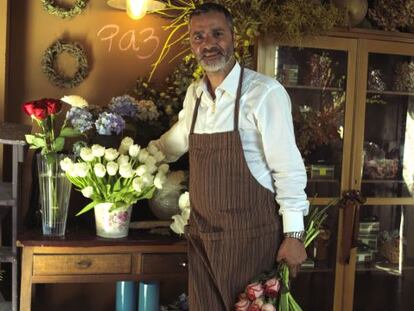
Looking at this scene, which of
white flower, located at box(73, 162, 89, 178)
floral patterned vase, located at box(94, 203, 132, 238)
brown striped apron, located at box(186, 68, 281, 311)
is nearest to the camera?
brown striped apron, located at box(186, 68, 281, 311)

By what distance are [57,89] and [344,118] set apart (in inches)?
55.9

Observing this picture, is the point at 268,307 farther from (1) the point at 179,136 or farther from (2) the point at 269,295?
(1) the point at 179,136

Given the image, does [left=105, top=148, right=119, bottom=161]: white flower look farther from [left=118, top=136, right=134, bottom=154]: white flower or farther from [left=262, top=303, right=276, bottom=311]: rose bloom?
[left=262, top=303, right=276, bottom=311]: rose bloom

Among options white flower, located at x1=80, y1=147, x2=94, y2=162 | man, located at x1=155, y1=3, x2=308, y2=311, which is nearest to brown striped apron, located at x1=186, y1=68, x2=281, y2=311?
man, located at x1=155, y1=3, x2=308, y2=311

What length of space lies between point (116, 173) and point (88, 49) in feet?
3.09

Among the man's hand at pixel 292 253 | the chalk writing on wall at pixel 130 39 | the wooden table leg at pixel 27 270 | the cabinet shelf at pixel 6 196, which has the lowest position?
the wooden table leg at pixel 27 270

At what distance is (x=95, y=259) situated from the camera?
2.01 m

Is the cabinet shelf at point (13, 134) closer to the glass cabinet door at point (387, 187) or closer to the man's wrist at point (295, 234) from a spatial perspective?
the man's wrist at point (295, 234)

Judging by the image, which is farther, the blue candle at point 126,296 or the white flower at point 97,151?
the blue candle at point 126,296

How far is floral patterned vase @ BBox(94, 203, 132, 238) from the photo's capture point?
6.59ft

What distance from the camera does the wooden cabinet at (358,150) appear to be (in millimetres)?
2578

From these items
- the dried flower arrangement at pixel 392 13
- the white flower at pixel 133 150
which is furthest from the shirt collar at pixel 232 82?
the dried flower arrangement at pixel 392 13

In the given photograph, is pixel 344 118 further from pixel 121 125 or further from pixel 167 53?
pixel 121 125

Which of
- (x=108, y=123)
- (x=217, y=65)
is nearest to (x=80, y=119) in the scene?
(x=108, y=123)
